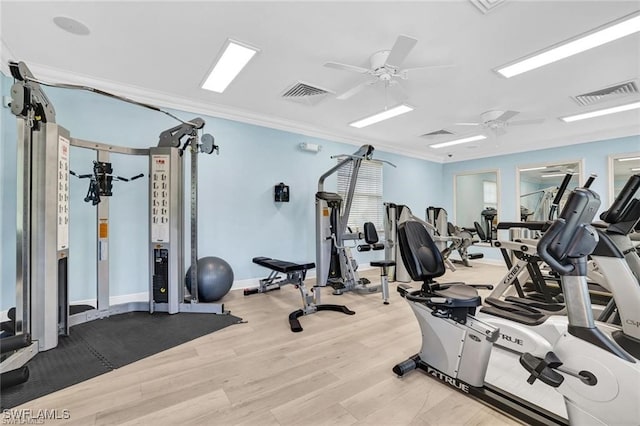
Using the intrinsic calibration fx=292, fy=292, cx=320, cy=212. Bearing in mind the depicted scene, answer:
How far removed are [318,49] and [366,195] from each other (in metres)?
3.73

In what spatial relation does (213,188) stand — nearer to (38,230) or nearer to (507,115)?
(38,230)

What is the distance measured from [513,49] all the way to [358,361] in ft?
10.1

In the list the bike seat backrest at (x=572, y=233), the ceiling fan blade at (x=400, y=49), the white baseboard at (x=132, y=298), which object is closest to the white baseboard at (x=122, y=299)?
the white baseboard at (x=132, y=298)

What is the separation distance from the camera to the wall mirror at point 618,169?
5297 mm

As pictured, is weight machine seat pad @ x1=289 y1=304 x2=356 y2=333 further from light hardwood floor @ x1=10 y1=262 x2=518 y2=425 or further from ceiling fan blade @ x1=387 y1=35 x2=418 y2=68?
ceiling fan blade @ x1=387 y1=35 x2=418 y2=68

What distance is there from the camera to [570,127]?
5.18m

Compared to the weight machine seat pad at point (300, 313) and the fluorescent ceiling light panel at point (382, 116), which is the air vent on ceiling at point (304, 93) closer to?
the fluorescent ceiling light panel at point (382, 116)

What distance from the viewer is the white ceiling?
2213mm

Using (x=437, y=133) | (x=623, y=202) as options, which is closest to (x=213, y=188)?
(x=623, y=202)

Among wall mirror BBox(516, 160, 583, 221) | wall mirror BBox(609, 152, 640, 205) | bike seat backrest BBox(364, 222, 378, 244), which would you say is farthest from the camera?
wall mirror BBox(516, 160, 583, 221)

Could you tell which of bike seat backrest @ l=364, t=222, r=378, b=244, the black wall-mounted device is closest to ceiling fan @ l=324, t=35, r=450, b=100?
bike seat backrest @ l=364, t=222, r=378, b=244

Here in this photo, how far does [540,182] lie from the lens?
7.12 m

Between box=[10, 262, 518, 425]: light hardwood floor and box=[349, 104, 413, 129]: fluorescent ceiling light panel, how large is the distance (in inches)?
119

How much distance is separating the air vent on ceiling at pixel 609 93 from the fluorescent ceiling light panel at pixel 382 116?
2.16 m
